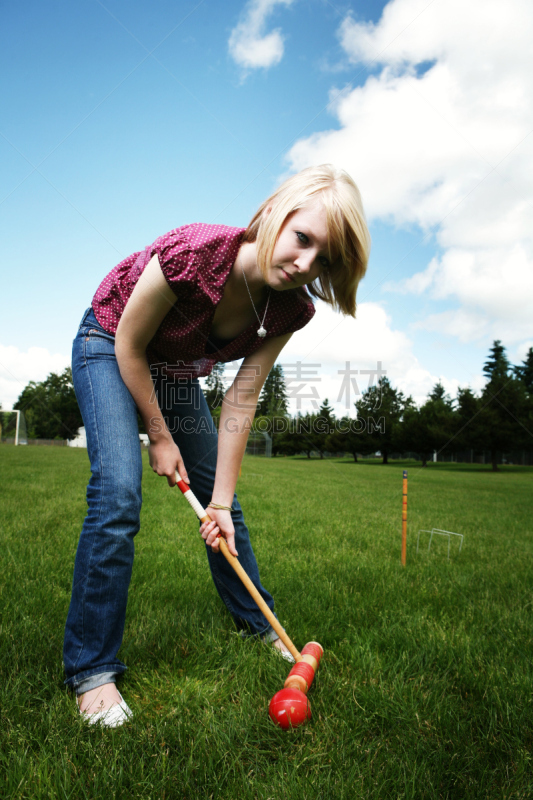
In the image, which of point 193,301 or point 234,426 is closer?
point 193,301

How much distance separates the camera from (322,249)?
176 cm

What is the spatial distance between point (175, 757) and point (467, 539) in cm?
503

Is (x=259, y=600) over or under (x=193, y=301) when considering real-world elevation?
under

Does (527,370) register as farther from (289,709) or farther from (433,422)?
(289,709)

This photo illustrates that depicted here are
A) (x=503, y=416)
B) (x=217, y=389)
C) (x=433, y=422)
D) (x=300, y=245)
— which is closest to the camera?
(x=300, y=245)

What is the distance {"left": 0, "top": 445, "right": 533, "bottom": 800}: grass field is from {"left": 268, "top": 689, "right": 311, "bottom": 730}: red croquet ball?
3 centimetres

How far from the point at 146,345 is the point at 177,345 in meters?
0.17

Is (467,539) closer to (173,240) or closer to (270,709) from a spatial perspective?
(270,709)

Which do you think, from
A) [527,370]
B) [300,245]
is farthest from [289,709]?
[527,370]

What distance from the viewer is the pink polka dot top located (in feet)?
5.65

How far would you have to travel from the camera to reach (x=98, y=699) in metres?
1.64

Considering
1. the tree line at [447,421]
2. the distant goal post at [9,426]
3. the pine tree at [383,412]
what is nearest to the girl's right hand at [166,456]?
the tree line at [447,421]

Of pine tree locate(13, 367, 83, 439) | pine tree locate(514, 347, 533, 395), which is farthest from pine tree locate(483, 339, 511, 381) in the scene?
pine tree locate(13, 367, 83, 439)

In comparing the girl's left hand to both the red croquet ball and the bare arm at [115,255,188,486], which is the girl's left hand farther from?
the red croquet ball
